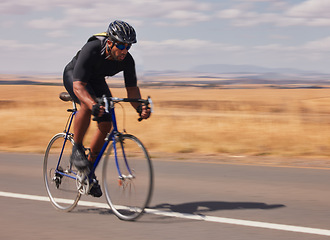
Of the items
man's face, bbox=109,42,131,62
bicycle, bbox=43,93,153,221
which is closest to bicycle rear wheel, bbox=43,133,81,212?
bicycle, bbox=43,93,153,221

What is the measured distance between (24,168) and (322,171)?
499cm

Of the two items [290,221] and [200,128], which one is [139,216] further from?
[200,128]

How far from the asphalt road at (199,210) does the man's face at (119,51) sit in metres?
1.65

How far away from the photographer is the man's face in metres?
6.06

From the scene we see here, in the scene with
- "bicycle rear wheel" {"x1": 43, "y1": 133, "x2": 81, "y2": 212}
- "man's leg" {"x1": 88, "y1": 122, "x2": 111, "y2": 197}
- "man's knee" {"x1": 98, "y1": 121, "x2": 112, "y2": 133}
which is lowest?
"bicycle rear wheel" {"x1": 43, "y1": 133, "x2": 81, "y2": 212}

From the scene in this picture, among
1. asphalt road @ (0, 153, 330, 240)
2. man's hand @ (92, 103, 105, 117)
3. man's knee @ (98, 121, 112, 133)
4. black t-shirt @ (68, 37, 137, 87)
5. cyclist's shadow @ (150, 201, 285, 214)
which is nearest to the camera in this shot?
asphalt road @ (0, 153, 330, 240)

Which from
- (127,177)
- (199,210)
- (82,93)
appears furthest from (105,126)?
(199,210)

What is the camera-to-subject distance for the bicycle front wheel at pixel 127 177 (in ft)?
19.6

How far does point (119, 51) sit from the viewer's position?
6.11 m

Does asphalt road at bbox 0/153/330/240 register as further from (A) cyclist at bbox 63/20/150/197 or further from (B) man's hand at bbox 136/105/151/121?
(B) man's hand at bbox 136/105/151/121

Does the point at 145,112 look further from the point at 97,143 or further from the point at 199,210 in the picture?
the point at 199,210

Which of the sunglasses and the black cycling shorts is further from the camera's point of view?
the black cycling shorts

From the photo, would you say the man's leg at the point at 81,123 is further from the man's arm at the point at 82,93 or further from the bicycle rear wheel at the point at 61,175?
the bicycle rear wheel at the point at 61,175

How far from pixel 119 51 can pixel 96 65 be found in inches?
13.3
